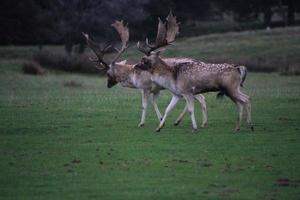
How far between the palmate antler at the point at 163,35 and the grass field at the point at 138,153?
179cm

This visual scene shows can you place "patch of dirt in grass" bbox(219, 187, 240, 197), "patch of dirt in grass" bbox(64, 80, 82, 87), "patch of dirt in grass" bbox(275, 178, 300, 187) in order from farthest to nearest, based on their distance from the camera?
"patch of dirt in grass" bbox(64, 80, 82, 87)
"patch of dirt in grass" bbox(275, 178, 300, 187)
"patch of dirt in grass" bbox(219, 187, 240, 197)

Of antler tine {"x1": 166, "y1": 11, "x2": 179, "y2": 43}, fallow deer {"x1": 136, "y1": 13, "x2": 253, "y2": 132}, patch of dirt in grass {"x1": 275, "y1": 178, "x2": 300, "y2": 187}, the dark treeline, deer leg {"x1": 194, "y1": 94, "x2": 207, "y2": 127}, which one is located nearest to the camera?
patch of dirt in grass {"x1": 275, "y1": 178, "x2": 300, "y2": 187}

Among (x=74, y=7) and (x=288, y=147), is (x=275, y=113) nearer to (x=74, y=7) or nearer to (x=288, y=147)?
(x=288, y=147)

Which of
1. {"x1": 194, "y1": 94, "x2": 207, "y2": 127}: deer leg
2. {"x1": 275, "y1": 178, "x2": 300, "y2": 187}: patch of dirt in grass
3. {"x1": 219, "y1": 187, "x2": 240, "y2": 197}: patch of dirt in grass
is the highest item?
Result: {"x1": 219, "y1": 187, "x2": 240, "y2": 197}: patch of dirt in grass

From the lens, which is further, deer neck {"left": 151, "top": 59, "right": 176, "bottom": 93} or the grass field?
deer neck {"left": 151, "top": 59, "right": 176, "bottom": 93}

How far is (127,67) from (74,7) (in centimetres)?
3680

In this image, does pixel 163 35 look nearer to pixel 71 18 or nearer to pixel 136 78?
pixel 136 78

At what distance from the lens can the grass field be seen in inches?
400

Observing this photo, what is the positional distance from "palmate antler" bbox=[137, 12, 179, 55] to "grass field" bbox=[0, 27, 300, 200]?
179cm

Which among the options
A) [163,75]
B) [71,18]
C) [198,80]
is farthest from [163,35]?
[71,18]

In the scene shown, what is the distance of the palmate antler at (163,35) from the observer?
17.3m

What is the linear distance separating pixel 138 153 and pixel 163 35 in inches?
196

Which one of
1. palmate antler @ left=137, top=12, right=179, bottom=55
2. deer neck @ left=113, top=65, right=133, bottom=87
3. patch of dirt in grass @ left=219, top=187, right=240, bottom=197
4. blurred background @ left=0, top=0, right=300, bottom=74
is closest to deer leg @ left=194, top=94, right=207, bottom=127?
palmate antler @ left=137, top=12, right=179, bottom=55

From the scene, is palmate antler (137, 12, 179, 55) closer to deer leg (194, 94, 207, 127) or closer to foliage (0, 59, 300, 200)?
deer leg (194, 94, 207, 127)
